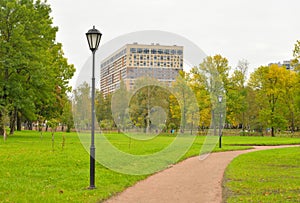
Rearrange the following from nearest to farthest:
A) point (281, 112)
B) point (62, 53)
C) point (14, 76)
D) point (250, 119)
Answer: point (14, 76) < point (62, 53) < point (281, 112) < point (250, 119)

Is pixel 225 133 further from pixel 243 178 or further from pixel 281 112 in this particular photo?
pixel 243 178

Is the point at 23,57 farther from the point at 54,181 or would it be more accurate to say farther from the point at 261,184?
the point at 261,184

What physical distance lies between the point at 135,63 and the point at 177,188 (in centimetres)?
715

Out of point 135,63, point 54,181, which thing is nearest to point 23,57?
point 135,63

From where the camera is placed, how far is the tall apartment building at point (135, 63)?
15.0 meters

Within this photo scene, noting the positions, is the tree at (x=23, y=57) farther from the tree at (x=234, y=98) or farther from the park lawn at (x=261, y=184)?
the tree at (x=234, y=98)

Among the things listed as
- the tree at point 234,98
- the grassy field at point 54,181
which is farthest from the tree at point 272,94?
the grassy field at point 54,181

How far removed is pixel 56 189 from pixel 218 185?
4.67m

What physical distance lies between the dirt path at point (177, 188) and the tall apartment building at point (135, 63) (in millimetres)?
4384

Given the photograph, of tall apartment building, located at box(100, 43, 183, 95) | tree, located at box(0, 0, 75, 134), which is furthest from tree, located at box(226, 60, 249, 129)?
tall apartment building, located at box(100, 43, 183, 95)

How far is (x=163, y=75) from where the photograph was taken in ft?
58.5

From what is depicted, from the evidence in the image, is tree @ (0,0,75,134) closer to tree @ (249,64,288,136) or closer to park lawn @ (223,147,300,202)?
park lawn @ (223,147,300,202)

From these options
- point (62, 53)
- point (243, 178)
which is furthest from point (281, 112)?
point (243, 178)

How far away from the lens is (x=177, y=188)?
1056 cm
